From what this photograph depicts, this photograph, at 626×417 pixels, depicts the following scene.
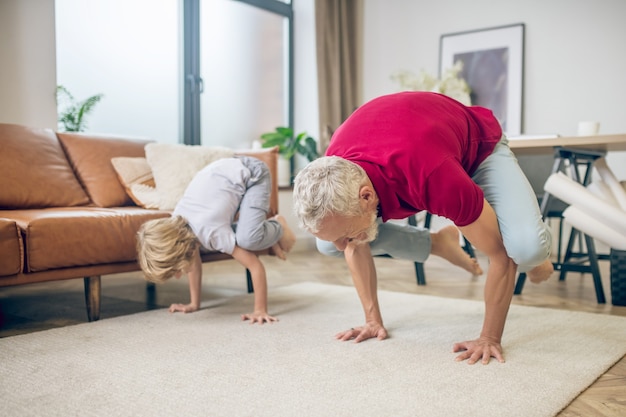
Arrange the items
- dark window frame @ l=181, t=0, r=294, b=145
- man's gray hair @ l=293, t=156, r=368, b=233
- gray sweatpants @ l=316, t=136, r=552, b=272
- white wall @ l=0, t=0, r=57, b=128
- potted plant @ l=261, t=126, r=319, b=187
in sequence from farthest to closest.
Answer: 1. potted plant @ l=261, t=126, r=319, b=187
2. dark window frame @ l=181, t=0, r=294, b=145
3. white wall @ l=0, t=0, r=57, b=128
4. gray sweatpants @ l=316, t=136, r=552, b=272
5. man's gray hair @ l=293, t=156, r=368, b=233

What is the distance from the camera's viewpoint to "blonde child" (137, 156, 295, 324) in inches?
85.6

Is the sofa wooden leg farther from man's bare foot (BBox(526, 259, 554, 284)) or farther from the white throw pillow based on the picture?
man's bare foot (BBox(526, 259, 554, 284))

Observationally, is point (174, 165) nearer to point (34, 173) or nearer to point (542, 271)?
point (34, 173)

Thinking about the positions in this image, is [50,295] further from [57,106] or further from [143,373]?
[143,373]

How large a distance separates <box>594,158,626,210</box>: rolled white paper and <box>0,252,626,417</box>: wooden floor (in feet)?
1.54

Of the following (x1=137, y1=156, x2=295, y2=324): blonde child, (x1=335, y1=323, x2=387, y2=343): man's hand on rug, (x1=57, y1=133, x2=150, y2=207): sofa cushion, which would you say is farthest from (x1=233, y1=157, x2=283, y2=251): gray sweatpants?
(x1=57, y1=133, x2=150, y2=207): sofa cushion

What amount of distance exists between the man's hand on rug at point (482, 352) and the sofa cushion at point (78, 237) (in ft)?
4.41

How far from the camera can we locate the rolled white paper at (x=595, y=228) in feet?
8.75

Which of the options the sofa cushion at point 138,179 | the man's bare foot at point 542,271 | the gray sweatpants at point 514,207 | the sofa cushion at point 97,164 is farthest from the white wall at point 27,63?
the man's bare foot at point 542,271

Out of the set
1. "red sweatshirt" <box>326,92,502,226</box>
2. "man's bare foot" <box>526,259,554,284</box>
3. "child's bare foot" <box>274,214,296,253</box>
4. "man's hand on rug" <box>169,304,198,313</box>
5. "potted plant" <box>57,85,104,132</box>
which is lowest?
"man's hand on rug" <box>169,304,198,313</box>

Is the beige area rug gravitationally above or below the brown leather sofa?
below

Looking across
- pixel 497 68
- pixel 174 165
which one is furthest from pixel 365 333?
pixel 497 68

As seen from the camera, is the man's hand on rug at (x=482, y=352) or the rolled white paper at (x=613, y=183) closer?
the man's hand on rug at (x=482, y=352)

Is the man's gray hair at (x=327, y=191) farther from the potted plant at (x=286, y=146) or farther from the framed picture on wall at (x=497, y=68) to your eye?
the framed picture on wall at (x=497, y=68)
